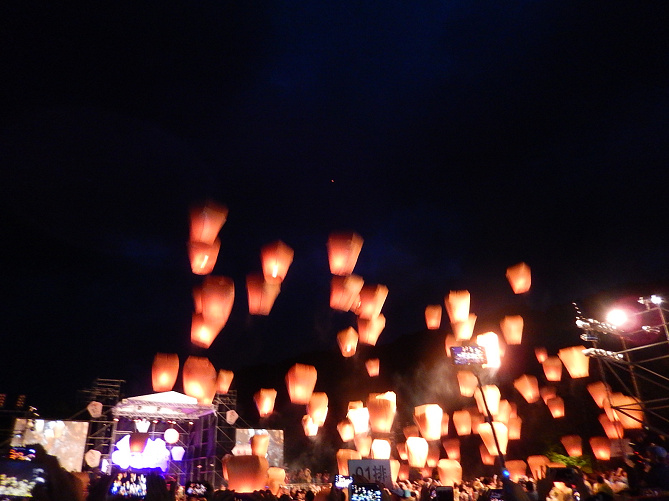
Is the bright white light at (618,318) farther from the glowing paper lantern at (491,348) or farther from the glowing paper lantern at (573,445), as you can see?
the glowing paper lantern at (573,445)

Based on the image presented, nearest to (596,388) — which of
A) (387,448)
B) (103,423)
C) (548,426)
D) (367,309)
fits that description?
(548,426)

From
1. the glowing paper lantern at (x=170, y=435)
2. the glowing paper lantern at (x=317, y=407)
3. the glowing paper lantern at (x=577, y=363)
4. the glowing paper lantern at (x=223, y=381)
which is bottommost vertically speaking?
the glowing paper lantern at (x=170, y=435)

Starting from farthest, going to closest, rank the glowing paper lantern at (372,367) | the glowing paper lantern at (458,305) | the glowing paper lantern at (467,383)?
the glowing paper lantern at (372,367), the glowing paper lantern at (467,383), the glowing paper lantern at (458,305)

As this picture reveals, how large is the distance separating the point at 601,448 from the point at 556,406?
247 centimetres

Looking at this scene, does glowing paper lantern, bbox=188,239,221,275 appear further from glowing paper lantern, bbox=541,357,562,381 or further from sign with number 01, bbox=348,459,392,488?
glowing paper lantern, bbox=541,357,562,381

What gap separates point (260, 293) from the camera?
41.4 feet

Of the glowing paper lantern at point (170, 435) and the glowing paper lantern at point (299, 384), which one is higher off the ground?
the glowing paper lantern at point (299, 384)

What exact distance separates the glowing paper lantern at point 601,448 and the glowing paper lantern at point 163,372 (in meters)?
17.5

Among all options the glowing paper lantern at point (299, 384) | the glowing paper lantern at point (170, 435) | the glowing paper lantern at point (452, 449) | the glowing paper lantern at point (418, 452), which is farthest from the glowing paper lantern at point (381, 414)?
the glowing paper lantern at point (452, 449)

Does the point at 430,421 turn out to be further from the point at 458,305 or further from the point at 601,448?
the point at 601,448

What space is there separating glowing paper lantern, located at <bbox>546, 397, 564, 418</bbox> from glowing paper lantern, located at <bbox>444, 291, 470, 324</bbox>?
10.7 m

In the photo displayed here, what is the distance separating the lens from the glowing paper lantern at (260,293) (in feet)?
40.4

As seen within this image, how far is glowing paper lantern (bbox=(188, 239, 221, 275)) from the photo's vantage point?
10.6 meters

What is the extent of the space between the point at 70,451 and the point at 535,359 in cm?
2318
